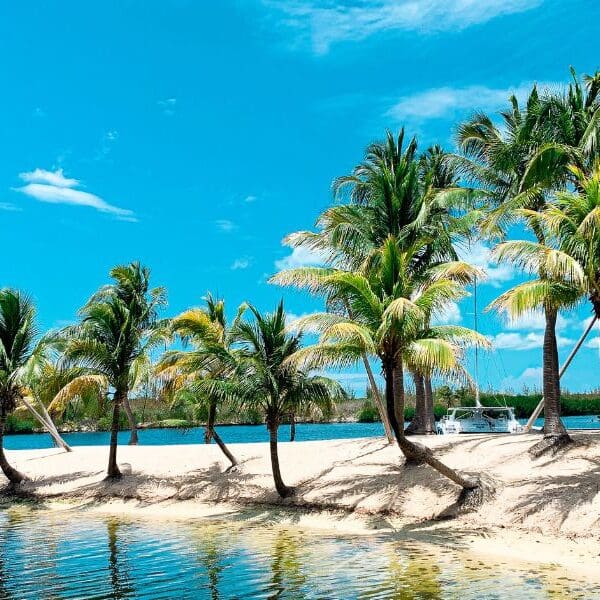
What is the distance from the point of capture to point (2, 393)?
25875 millimetres

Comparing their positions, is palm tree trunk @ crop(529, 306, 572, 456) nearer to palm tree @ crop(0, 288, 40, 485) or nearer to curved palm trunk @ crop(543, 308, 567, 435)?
curved palm trunk @ crop(543, 308, 567, 435)

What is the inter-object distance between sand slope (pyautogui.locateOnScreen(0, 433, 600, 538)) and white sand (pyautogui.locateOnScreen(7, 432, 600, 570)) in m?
0.04

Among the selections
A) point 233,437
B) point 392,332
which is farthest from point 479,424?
point 233,437

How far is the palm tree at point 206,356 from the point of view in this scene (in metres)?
20.0

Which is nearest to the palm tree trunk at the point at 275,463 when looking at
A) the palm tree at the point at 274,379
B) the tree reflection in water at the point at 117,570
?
the palm tree at the point at 274,379

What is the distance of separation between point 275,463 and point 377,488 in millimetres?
3047

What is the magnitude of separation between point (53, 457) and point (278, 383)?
15.2 metres

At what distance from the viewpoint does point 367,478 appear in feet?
64.6

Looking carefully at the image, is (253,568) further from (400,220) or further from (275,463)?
(400,220)

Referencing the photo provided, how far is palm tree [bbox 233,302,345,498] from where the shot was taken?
1909 cm

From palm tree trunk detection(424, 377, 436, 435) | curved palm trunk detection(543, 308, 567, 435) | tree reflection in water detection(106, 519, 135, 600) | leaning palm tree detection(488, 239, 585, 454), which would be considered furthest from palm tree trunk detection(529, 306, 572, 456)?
tree reflection in water detection(106, 519, 135, 600)

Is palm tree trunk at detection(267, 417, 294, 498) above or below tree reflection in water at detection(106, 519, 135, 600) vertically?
above

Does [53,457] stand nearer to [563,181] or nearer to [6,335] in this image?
[6,335]

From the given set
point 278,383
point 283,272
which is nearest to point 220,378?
point 278,383
